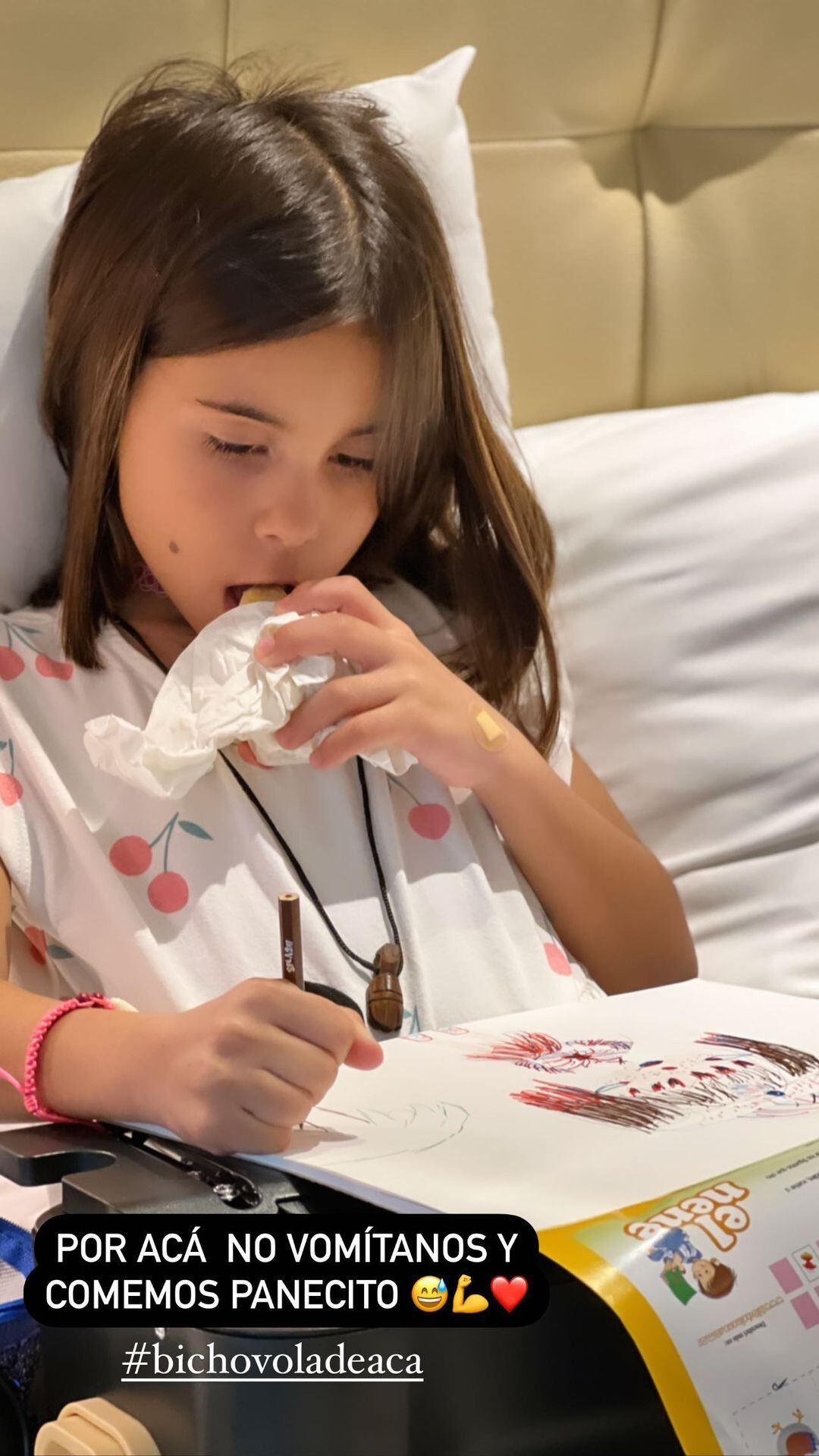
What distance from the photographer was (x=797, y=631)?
132cm

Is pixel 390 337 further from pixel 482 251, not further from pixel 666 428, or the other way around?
pixel 666 428

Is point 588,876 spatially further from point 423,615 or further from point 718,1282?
point 718,1282

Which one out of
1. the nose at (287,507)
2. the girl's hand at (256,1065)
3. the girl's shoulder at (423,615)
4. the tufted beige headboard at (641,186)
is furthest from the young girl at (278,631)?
the tufted beige headboard at (641,186)

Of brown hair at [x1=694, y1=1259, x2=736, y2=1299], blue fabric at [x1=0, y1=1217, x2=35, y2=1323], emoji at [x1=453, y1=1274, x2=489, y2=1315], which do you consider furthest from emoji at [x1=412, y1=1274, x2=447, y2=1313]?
blue fabric at [x1=0, y1=1217, x2=35, y2=1323]

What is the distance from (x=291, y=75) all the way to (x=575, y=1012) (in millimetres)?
916

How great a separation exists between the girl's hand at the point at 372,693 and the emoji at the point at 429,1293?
1.42 ft

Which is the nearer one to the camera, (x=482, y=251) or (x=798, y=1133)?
(x=798, y=1133)

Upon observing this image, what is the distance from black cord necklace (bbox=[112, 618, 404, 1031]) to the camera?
0.95 m

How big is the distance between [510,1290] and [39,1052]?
1.03 ft

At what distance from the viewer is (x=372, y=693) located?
39.8 inches

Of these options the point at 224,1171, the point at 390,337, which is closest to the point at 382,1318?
the point at 224,1171

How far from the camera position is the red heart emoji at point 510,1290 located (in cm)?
60

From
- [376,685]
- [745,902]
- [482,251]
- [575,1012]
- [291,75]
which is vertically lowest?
[745,902]

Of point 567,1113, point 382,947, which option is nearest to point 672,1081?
point 567,1113
